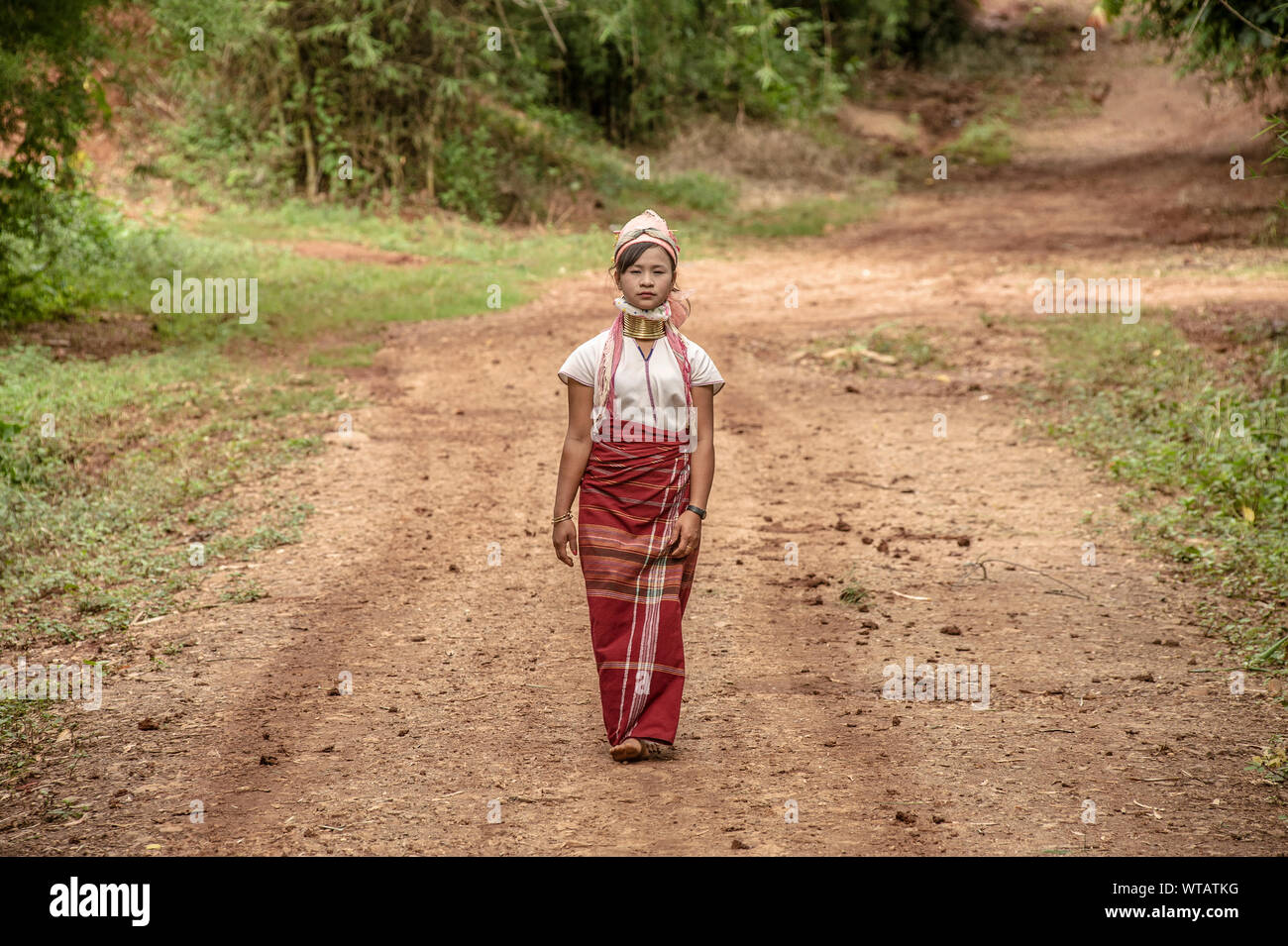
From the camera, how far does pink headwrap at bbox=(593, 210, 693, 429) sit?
4178 mm

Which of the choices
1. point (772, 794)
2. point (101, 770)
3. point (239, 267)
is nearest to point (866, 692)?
point (772, 794)

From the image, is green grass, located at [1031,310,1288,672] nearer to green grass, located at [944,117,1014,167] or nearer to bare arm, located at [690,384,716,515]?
bare arm, located at [690,384,716,515]

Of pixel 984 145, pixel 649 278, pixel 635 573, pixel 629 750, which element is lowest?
pixel 629 750

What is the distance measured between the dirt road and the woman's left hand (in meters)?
0.75

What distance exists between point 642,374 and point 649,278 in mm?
326

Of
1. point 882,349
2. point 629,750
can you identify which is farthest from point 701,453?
point 882,349

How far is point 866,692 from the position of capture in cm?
508

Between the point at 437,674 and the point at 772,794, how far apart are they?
1.80 m

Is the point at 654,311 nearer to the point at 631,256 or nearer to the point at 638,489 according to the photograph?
the point at 631,256

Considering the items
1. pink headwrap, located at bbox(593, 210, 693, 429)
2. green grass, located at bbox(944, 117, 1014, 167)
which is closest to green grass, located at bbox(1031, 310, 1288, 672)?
pink headwrap, located at bbox(593, 210, 693, 429)

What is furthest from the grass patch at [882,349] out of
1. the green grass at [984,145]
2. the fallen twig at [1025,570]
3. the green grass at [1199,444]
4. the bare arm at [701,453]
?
the green grass at [984,145]

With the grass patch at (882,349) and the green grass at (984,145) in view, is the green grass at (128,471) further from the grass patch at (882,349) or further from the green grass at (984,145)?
the green grass at (984,145)

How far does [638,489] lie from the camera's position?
14.1ft
